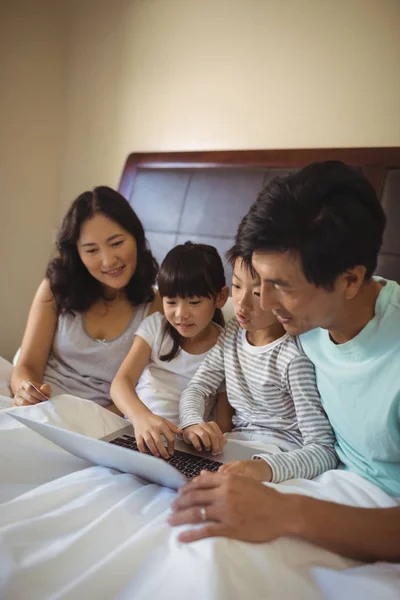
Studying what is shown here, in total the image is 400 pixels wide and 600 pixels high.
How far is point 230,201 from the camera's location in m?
2.02

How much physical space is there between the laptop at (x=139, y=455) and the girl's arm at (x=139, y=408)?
37mm

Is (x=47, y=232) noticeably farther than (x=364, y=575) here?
Yes

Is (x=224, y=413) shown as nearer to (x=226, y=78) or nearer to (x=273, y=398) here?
(x=273, y=398)

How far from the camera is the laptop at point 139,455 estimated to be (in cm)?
94

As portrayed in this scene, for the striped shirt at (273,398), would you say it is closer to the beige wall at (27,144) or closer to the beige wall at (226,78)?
the beige wall at (226,78)

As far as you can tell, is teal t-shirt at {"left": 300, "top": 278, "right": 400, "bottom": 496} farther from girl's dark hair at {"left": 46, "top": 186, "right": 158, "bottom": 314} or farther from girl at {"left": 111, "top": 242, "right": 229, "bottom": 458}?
girl's dark hair at {"left": 46, "top": 186, "right": 158, "bottom": 314}

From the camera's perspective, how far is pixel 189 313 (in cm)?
140

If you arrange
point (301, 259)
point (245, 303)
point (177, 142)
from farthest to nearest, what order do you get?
1. point (177, 142)
2. point (245, 303)
3. point (301, 259)

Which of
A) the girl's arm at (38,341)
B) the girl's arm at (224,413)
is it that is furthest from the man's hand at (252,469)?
the girl's arm at (38,341)

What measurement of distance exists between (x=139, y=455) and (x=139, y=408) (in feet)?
1.31

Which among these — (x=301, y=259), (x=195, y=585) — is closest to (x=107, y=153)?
(x=301, y=259)

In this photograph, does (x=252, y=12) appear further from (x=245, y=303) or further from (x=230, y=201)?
(x=245, y=303)

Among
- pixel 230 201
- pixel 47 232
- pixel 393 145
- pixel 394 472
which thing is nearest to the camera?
pixel 394 472

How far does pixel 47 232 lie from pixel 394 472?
2.44 m
